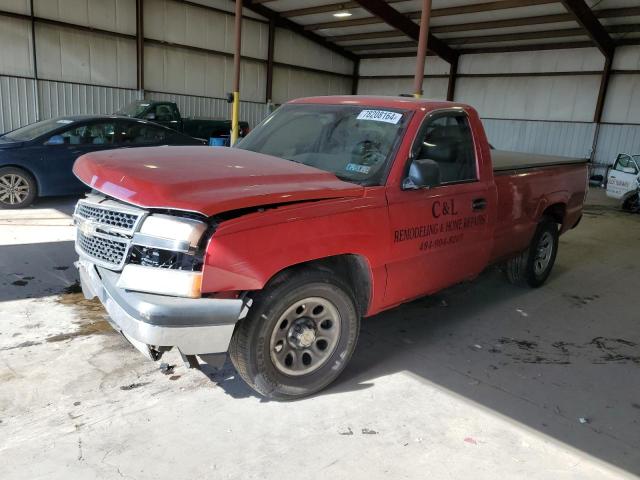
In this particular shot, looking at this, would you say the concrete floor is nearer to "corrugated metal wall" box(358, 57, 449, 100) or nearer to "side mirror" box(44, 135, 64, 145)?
"side mirror" box(44, 135, 64, 145)

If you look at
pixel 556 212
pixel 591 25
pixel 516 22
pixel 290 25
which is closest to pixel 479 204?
pixel 556 212

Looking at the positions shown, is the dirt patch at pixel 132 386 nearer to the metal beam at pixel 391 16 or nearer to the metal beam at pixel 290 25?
the metal beam at pixel 391 16

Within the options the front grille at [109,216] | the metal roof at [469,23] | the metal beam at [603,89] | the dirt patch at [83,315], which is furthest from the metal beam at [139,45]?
the front grille at [109,216]

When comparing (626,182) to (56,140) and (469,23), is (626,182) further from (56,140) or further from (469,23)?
(56,140)

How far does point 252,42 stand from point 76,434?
20448 millimetres

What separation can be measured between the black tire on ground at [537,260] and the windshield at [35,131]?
752cm

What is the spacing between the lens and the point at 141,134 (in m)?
9.76

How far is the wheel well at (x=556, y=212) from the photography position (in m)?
5.71

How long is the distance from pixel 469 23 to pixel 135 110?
11.8 metres

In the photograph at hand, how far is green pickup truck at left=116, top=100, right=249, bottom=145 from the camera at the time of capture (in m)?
13.9

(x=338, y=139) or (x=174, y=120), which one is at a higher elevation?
(x=338, y=139)

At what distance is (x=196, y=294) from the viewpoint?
105 inches

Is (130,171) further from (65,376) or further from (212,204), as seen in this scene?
(65,376)

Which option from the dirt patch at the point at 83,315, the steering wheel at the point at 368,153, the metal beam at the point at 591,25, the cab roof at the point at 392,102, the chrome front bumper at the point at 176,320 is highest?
the metal beam at the point at 591,25
